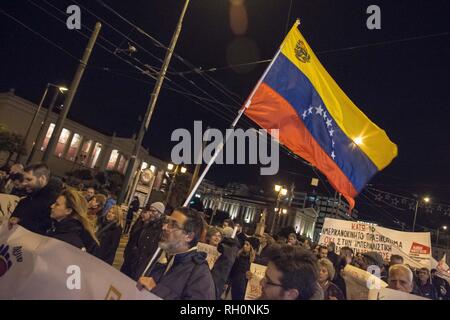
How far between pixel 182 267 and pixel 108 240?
12.0 ft

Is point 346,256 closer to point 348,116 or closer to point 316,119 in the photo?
point 348,116

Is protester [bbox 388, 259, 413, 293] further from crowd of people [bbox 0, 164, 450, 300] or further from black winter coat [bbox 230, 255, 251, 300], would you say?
black winter coat [bbox 230, 255, 251, 300]

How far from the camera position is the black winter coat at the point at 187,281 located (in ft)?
9.08

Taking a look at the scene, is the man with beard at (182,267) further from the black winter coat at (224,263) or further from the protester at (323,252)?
the protester at (323,252)

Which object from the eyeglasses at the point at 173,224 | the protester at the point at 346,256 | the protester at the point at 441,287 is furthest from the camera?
the protester at the point at 346,256

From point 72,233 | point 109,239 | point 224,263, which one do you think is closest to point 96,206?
point 109,239

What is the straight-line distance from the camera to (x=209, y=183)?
113312mm

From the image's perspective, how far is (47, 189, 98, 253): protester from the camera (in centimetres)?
373

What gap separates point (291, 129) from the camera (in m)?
5.56

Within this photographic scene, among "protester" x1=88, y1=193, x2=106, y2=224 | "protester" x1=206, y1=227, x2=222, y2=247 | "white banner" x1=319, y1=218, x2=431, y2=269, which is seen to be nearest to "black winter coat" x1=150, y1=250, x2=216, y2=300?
"protester" x1=206, y1=227, x2=222, y2=247

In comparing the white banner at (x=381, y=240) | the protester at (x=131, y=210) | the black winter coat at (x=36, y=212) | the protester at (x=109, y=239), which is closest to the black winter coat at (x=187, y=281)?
the black winter coat at (x=36, y=212)

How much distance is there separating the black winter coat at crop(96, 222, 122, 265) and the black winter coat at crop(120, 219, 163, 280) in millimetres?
424

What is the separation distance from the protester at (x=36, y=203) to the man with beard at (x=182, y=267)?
153 cm
